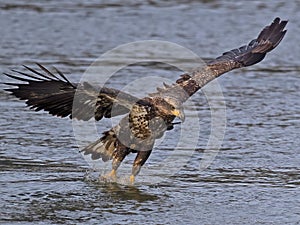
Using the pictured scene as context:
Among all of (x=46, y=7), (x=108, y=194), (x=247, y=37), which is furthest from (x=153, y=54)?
(x=108, y=194)

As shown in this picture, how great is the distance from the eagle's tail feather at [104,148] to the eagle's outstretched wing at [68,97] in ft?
1.15

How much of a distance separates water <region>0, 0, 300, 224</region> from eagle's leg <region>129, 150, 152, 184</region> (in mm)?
90

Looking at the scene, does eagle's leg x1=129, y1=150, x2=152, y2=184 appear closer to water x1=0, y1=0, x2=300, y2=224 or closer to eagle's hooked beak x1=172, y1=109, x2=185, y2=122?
water x1=0, y1=0, x2=300, y2=224

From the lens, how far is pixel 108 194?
6.95m

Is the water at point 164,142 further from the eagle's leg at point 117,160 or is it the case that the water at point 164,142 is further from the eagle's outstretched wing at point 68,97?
the eagle's outstretched wing at point 68,97

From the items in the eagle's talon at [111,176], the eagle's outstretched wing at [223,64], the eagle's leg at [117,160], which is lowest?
the eagle's talon at [111,176]

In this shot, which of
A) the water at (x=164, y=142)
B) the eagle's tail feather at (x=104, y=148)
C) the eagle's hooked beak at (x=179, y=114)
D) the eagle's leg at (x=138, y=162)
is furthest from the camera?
the eagle's tail feather at (x=104, y=148)

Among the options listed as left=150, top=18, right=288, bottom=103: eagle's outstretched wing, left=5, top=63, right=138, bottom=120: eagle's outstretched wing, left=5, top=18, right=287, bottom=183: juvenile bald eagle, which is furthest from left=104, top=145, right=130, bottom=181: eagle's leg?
left=150, top=18, right=288, bottom=103: eagle's outstretched wing

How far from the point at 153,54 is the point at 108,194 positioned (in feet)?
16.9

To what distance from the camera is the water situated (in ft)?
21.2

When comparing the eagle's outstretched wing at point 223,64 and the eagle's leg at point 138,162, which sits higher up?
the eagle's outstretched wing at point 223,64

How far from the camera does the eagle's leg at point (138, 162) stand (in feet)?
23.6

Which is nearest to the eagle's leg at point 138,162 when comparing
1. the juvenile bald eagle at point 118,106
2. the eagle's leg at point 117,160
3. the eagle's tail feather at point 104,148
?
the juvenile bald eagle at point 118,106

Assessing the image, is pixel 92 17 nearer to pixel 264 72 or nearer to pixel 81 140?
pixel 264 72
